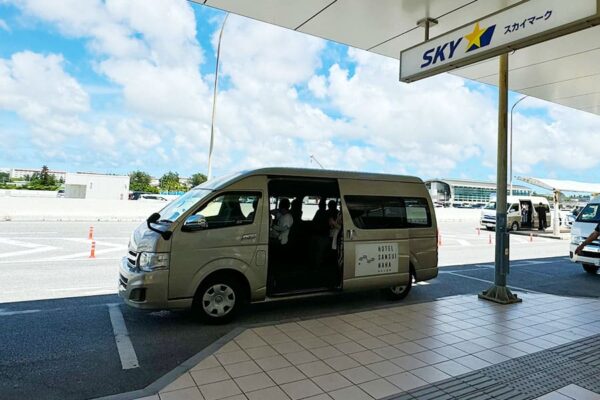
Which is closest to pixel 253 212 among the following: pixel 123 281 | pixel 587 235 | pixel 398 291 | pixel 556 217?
pixel 123 281

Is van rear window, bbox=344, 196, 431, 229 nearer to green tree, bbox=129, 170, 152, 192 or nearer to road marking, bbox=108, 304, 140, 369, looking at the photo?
road marking, bbox=108, 304, 140, 369

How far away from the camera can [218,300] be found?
553 centimetres

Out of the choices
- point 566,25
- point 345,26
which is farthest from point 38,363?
point 566,25

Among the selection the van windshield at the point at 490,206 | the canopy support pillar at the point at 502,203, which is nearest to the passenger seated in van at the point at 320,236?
the canopy support pillar at the point at 502,203

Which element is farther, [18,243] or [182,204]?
[18,243]

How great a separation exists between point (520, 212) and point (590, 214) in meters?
16.3

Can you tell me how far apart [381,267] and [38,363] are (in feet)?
16.1

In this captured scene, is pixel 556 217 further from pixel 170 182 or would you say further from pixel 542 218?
pixel 170 182

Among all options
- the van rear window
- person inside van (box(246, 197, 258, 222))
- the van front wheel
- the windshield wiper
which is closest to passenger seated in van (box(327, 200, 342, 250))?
the van rear window

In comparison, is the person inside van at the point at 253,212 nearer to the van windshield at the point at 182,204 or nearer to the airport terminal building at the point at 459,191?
the van windshield at the point at 182,204

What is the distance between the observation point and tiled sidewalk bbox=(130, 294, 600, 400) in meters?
3.57

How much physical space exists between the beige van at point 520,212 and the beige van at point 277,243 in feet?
Result: 67.9

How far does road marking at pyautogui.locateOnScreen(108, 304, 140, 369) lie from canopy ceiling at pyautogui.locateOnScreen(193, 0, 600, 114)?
15.1ft

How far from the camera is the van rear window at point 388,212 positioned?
660 cm
